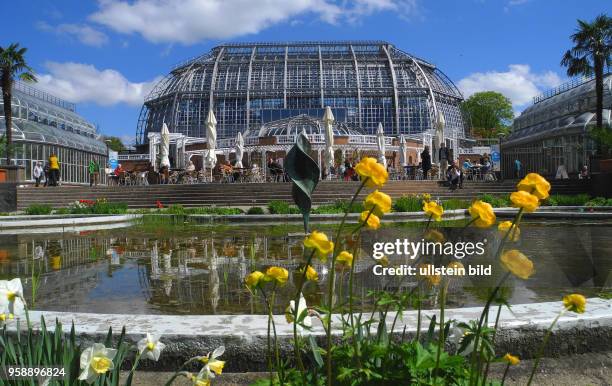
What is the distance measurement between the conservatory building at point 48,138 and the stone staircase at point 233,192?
958cm

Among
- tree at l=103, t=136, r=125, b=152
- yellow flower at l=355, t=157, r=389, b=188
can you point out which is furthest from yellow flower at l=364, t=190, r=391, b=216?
tree at l=103, t=136, r=125, b=152

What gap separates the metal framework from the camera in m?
53.4

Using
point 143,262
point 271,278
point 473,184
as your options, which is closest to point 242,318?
point 271,278

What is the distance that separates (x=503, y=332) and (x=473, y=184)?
21.4 meters

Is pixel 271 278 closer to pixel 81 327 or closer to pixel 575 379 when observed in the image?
pixel 81 327

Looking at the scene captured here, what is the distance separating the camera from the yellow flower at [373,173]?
4.21 feet

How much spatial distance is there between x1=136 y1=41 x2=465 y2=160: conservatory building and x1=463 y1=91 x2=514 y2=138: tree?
64.1 feet

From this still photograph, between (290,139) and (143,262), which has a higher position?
(290,139)

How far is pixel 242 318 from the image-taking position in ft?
8.05

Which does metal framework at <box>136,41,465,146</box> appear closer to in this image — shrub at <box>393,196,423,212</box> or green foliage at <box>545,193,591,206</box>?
green foliage at <box>545,193,591,206</box>

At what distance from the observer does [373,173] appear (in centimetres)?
129

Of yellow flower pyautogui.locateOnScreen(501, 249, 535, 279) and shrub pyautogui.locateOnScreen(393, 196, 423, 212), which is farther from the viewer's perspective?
shrub pyautogui.locateOnScreen(393, 196, 423, 212)

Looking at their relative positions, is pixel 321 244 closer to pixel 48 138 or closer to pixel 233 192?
pixel 233 192

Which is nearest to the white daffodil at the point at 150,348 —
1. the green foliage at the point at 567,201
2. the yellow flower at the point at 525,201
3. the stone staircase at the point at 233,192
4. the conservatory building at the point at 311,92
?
the yellow flower at the point at 525,201
